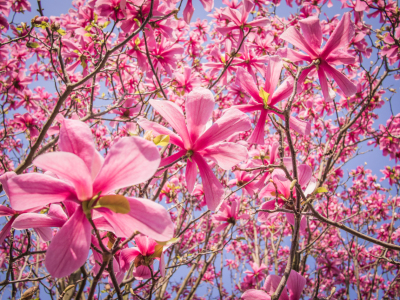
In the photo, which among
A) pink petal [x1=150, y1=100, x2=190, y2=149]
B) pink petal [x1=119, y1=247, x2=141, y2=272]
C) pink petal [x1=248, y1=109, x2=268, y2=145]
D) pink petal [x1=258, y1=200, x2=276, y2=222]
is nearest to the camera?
pink petal [x1=150, y1=100, x2=190, y2=149]

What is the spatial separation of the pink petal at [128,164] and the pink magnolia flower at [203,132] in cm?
27

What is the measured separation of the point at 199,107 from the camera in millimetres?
789

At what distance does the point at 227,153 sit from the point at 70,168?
0.52m

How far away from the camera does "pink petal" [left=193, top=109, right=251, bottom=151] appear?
2.61 ft

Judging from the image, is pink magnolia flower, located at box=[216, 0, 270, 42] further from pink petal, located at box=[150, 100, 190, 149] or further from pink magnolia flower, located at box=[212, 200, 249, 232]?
pink magnolia flower, located at box=[212, 200, 249, 232]

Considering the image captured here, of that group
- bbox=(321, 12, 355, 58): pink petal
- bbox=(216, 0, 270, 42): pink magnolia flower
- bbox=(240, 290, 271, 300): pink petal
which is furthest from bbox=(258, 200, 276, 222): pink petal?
bbox=(216, 0, 270, 42): pink magnolia flower

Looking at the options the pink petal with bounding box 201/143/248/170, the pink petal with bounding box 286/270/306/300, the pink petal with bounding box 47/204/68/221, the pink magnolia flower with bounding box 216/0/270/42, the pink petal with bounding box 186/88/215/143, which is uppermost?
the pink magnolia flower with bounding box 216/0/270/42

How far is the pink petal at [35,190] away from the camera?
1.66ft

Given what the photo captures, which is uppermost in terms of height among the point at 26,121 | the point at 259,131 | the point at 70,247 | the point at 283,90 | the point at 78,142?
the point at 26,121

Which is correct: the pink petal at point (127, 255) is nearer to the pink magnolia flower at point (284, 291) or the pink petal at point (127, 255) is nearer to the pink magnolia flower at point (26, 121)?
the pink magnolia flower at point (284, 291)

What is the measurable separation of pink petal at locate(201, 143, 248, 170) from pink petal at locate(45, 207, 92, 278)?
0.46 metres

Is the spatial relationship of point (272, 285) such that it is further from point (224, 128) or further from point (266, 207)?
point (224, 128)

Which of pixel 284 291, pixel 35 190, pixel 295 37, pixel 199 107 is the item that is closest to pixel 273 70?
pixel 295 37

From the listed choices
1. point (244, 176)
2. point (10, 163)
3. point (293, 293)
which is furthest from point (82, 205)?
point (10, 163)
